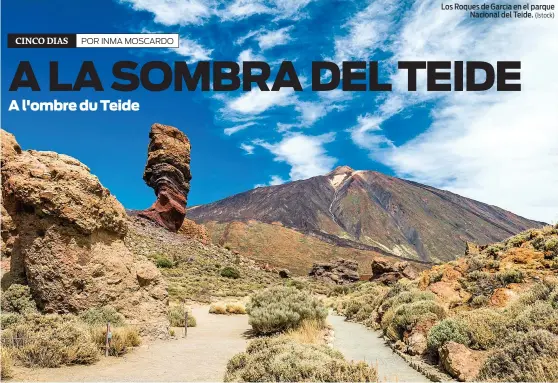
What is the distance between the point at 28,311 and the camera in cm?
1076

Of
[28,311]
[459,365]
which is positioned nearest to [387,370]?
[459,365]

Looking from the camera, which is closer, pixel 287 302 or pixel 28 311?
pixel 28 311

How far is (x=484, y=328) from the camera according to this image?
9.60 metres

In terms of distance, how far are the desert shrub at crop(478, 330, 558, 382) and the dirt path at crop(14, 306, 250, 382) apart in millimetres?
5066

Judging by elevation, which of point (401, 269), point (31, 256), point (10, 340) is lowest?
point (401, 269)

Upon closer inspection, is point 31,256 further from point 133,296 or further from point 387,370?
point 387,370

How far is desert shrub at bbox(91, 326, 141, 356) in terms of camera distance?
391 inches

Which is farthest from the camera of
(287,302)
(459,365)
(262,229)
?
(262,229)

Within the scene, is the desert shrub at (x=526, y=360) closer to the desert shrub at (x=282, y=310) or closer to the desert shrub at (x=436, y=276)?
the desert shrub at (x=282, y=310)

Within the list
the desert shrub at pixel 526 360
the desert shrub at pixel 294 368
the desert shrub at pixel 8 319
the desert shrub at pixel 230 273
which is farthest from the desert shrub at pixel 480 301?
the desert shrub at pixel 230 273

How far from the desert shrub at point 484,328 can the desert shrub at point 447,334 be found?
3.7 inches

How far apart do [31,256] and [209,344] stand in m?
5.42

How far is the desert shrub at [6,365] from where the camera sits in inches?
292

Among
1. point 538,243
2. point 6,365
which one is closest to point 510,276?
point 538,243
